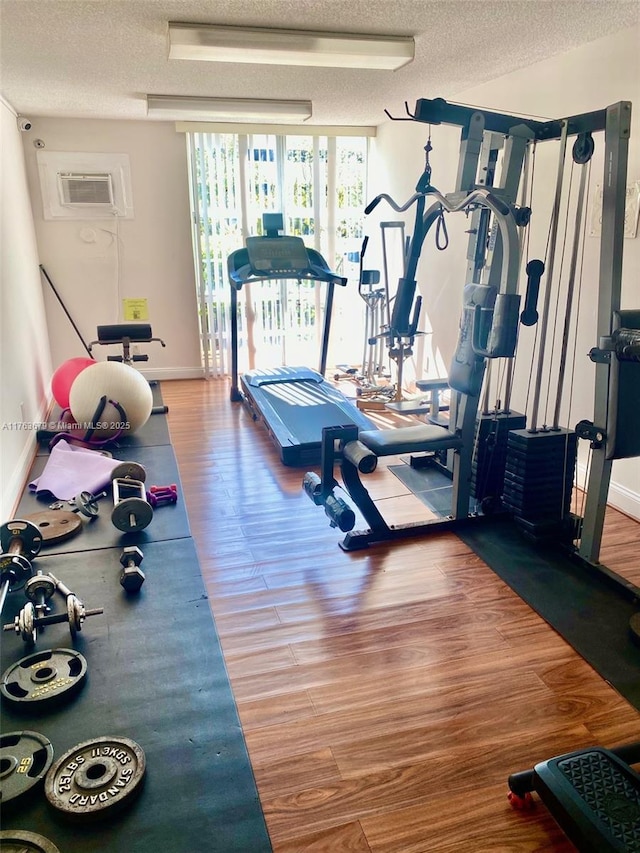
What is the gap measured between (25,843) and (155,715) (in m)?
0.45

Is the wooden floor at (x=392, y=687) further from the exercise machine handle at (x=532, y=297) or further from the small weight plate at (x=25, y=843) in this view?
the exercise machine handle at (x=532, y=297)

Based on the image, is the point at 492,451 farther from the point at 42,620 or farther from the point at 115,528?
the point at 42,620

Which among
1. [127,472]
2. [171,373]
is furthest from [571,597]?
[171,373]

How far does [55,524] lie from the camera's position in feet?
9.29

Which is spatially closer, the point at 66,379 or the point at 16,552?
the point at 16,552

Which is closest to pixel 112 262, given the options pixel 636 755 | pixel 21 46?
pixel 21 46

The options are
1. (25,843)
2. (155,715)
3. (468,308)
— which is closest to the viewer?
(25,843)

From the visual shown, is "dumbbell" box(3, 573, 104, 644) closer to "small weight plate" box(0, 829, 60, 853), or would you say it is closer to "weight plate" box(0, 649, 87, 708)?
"weight plate" box(0, 649, 87, 708)

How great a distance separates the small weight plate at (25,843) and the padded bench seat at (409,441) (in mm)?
1786

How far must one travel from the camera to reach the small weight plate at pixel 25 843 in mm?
1358

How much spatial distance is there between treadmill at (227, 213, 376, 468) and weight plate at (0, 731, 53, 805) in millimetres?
2433

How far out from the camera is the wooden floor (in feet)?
4.88

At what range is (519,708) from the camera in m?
1.82

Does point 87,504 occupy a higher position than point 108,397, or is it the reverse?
point 108,397
